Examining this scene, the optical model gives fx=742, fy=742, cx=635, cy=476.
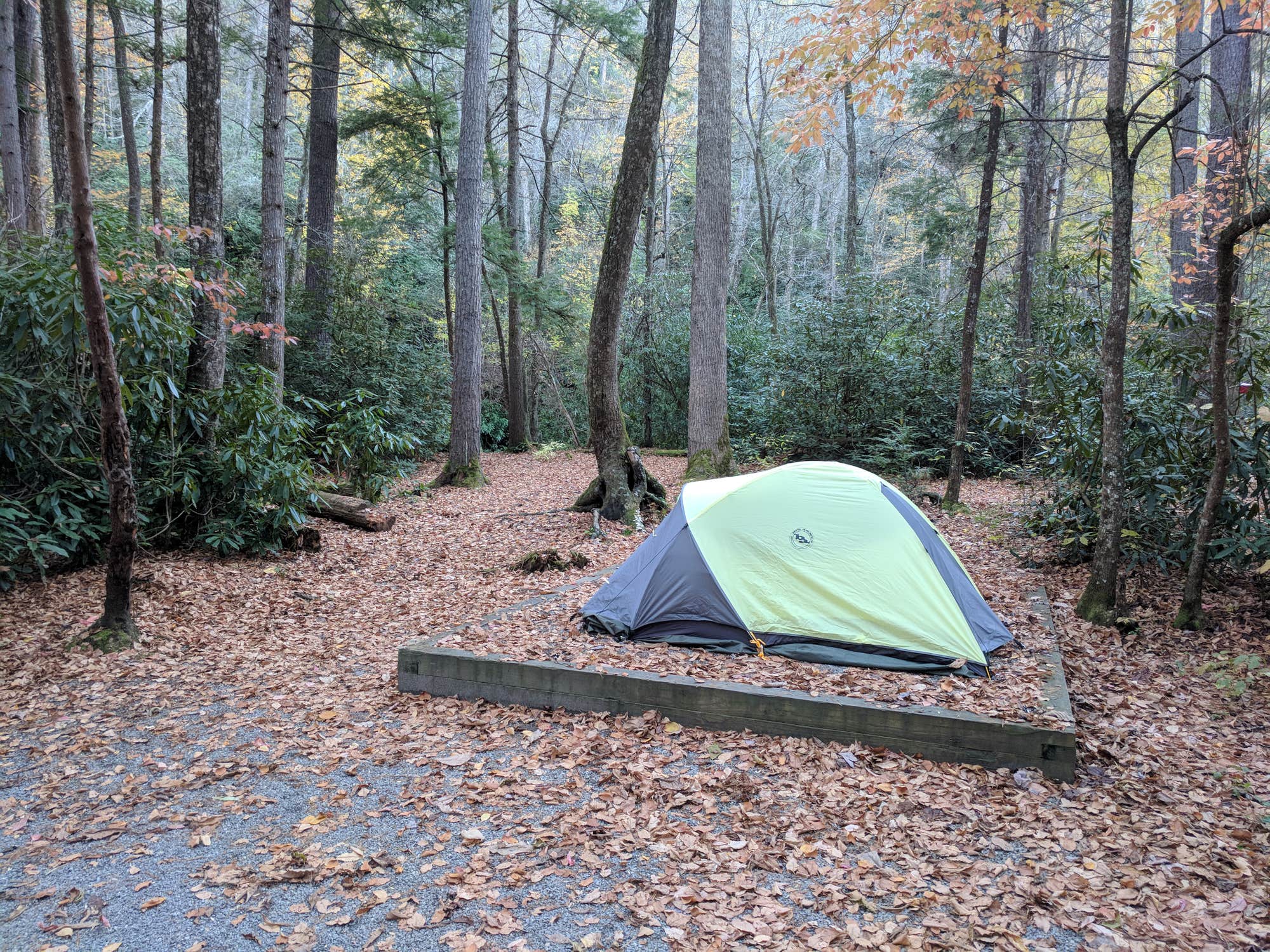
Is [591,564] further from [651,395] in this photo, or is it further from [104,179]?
[104,179]

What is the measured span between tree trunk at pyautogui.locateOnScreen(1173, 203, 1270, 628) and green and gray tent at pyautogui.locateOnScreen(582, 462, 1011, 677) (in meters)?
1.58

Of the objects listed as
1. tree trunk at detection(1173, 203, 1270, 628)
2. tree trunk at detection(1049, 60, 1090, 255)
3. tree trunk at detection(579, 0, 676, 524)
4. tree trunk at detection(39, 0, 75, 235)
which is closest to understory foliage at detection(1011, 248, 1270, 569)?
tree trunk at detection(1173, 203, 1270, 628)

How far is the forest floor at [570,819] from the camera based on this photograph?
2658 mm

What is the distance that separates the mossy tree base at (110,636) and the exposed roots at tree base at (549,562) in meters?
3.21

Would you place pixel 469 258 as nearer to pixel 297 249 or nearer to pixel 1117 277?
pixel 297 249

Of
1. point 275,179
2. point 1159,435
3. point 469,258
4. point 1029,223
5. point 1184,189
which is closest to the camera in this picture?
point 1159,435

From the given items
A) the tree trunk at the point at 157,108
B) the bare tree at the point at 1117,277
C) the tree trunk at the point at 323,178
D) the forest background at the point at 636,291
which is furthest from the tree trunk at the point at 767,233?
the bare tree at the point at 1117,277

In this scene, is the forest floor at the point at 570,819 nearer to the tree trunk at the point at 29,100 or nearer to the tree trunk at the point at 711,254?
the tree trunk at the point at 711,254

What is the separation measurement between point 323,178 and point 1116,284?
1251 centimetres

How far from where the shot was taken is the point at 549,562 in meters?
7.32

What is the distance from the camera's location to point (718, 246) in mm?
11133

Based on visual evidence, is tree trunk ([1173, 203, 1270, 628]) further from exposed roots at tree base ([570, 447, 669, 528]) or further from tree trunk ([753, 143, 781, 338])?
tree trunk ([753, 143, 781, 338])

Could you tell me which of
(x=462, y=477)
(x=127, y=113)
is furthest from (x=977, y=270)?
(x=127, y=113)

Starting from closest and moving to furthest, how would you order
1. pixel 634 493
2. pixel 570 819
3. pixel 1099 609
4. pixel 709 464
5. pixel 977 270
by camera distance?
pixel 570 819 → pixel 1099 609 → pixel 977 270 → pixel 634 493 → pixel 709 464
